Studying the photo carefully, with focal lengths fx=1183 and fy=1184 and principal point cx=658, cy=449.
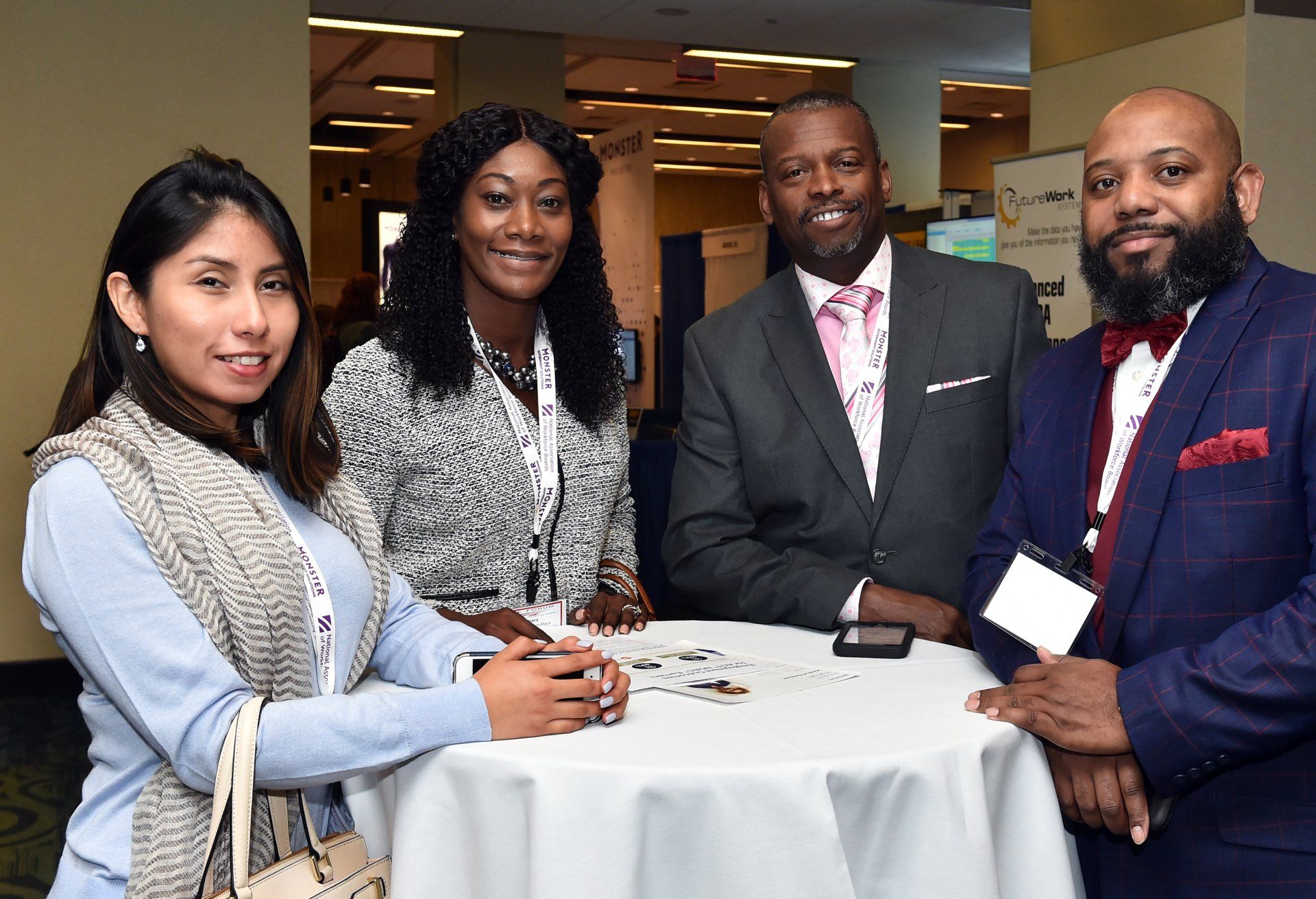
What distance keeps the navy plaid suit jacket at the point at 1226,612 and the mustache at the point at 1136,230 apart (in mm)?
121

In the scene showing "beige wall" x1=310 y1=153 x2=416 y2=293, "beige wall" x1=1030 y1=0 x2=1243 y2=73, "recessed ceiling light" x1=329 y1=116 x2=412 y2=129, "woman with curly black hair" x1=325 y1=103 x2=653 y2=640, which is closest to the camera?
"woman with curly black hair" x1=325 y1=103 x2=653 y2=640

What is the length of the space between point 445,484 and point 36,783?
2982 millimetres

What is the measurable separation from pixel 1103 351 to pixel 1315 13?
508 centimetres

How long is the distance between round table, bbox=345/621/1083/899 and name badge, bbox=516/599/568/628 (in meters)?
0.66

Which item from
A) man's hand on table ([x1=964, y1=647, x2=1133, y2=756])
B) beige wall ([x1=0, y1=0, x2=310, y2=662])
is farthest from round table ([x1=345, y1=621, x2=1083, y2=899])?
beige wall ([x1=0, y1=0, x2=310, y2=662])

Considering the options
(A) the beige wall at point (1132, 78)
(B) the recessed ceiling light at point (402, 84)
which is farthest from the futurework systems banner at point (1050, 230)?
(B) the recessed ceiling light at point (402, 84)

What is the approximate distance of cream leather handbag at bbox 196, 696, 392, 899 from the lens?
4.59 feet

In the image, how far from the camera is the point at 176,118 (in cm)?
586

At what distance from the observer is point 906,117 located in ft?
35.0

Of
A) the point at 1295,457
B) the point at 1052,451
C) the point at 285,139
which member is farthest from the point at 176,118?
the point at 1295,457

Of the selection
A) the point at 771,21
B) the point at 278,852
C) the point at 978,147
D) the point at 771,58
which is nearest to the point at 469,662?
the point at 278,852

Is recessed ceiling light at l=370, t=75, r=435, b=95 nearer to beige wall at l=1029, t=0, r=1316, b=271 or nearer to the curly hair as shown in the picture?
beige wall at l=1029, t=0, r=1316, b=271

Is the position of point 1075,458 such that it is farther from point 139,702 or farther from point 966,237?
point 966,237

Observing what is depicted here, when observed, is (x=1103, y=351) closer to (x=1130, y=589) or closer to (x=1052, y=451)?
(x=1052, y=451)
